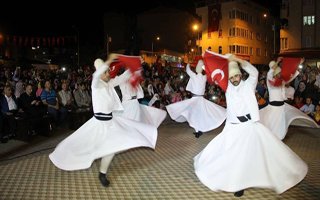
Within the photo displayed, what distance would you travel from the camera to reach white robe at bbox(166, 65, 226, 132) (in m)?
10.3

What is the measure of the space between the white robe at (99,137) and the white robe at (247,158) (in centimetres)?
119

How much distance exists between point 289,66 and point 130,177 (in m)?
4.74

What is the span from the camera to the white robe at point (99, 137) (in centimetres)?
586

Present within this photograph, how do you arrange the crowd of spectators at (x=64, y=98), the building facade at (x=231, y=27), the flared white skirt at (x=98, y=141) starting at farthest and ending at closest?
the building facade at (x=231, y=27)
the crowd of spectators at (x=64, y=98)
the flared white skirt at (x=98, y=141)

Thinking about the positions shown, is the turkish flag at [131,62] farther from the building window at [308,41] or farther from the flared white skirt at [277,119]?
the building window at [308,41]

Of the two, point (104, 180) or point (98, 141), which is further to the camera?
point (104, 180)

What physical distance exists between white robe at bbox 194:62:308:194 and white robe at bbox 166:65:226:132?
14.6 ft

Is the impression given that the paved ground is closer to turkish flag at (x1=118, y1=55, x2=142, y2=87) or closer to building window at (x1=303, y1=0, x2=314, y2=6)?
turkish flag at (x1=118, y1=55, x2=142, y2=87)

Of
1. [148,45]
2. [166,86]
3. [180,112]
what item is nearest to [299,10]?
[148,45]

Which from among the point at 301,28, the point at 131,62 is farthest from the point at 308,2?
the point at 131,62

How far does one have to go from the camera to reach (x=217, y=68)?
18.9 ft

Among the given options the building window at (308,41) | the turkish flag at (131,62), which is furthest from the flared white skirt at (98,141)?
the building window at (308,41)

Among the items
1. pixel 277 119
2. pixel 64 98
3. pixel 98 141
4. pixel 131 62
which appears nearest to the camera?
pixel 98 141

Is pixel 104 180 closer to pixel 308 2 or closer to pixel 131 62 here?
pixel 131 62
